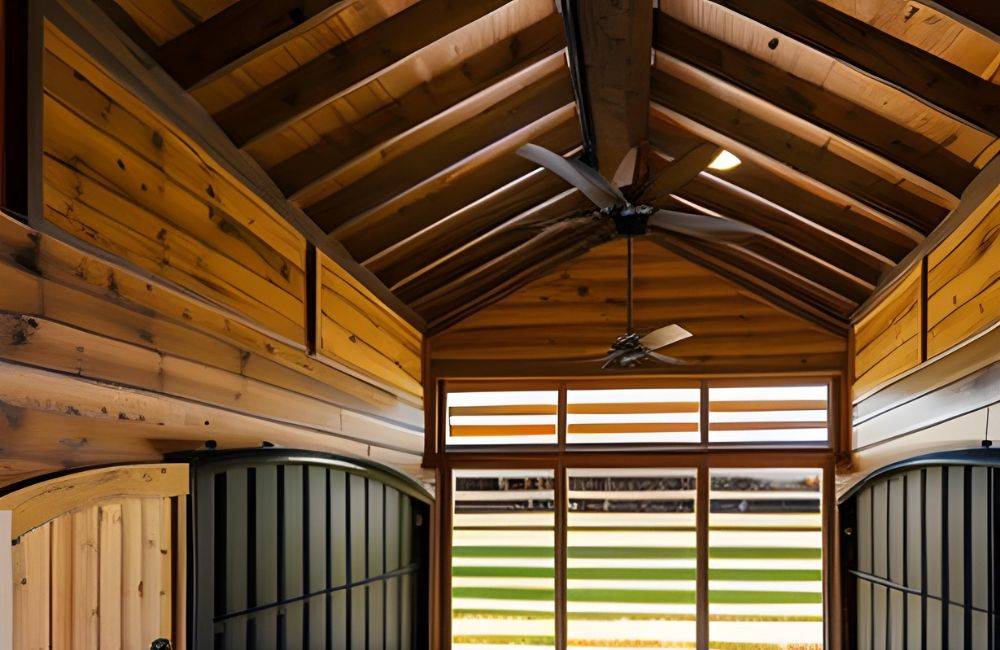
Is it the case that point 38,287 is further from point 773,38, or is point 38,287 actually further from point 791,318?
point 791,318

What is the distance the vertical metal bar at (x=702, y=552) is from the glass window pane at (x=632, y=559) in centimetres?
4

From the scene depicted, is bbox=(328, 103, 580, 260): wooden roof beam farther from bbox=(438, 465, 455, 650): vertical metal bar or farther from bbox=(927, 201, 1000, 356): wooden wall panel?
bbox=(438, 465, 455, 650): vertical metal bar

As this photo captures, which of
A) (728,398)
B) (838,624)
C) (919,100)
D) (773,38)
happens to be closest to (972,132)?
(919,100)

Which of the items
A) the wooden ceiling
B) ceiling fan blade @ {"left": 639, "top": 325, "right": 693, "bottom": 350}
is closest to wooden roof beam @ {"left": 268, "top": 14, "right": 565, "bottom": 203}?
the wooden ceiling

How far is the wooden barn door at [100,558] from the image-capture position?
2.35 metres

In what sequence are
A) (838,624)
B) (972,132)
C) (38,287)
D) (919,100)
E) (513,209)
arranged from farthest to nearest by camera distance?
1. (838,624)
2. (513,209)
3. (972,132)
4. (919,100)
5. (38,287)

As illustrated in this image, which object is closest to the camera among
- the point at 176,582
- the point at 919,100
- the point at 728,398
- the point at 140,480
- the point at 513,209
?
the point at 140,480

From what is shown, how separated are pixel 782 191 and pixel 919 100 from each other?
1.81 m

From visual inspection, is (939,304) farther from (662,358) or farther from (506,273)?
(506,273)

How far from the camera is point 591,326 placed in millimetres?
7492

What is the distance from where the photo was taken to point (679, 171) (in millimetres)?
4355

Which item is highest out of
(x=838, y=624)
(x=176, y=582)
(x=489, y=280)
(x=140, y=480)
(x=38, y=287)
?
(x=489, y=280)

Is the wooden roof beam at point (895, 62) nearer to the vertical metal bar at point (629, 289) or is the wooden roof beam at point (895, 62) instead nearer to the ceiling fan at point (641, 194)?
the ceiling fan at point (641, 194)

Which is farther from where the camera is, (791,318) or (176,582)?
(791,318)
